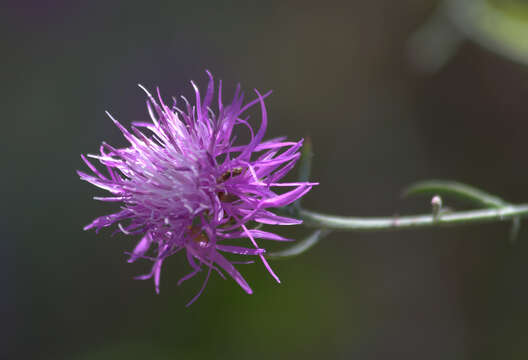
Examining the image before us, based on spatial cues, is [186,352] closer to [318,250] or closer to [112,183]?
[318,250]

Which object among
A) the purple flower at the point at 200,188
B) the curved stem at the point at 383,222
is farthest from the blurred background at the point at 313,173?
the purple flower at the point at 200,188

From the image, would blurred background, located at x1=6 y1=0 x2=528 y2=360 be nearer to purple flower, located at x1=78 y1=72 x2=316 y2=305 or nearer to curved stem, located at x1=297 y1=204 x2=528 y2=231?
curved stem, located at x1=297 y1=204 x2=528 y2=231

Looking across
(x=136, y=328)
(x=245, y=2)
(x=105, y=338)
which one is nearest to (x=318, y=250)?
(x=136, y=328)

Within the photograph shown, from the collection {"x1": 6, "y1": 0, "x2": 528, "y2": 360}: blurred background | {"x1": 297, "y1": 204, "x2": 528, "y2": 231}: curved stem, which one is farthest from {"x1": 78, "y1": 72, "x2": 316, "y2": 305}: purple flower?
{"x1": 6, "y1": 0, "x2": 528, "y2": 360}: blurred background

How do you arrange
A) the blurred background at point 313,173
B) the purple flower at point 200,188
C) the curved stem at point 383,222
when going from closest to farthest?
the purple flower at point 200,188, the curved stem at point 383,222, the blurred background at point 313,173

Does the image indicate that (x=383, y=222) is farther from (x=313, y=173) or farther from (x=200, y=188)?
(x=313, y=173)

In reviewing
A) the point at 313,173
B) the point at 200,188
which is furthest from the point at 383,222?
the point at 313,173

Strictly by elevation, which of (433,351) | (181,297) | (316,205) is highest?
(316,205)

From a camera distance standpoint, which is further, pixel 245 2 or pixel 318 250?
pixel 245 2

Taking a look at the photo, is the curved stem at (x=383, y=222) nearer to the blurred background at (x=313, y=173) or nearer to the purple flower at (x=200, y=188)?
the purple flower at (x=200, y=188)

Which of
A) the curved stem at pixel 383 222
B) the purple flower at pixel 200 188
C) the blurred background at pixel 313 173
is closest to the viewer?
the purple flower at pixel 200 188
